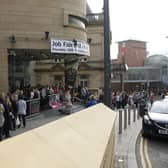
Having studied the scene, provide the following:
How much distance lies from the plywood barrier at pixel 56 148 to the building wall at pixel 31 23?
16790 millimetres

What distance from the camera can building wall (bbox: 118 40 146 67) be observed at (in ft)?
261

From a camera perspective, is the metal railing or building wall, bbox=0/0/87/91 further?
building wall, bbox=0/0/87/91

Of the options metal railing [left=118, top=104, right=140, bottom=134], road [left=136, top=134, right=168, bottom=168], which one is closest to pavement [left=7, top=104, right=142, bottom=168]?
road [left=136, top=134, right=168, bottom=168]

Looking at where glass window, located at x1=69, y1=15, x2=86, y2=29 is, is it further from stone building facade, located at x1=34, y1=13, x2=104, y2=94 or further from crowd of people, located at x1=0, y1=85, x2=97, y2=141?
stone building facade, located at x1=34, y1=13, x2=104, y2=94

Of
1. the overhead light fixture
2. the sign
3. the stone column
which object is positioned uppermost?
the overhead light fixture

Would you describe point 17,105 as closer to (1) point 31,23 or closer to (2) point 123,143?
(2) point 123,143

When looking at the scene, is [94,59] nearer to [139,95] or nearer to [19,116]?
[139,95]

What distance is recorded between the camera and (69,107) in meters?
20.4

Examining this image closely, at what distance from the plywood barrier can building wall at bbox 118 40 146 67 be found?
74.0 m

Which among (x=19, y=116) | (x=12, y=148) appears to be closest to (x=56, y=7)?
(x=19, y=116)

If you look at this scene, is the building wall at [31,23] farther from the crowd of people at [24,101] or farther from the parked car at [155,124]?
the parked car at [155,124]

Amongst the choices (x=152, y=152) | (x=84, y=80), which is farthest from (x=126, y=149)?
(x=84, y=80)

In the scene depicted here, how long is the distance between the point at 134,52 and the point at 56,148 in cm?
7984

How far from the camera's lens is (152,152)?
10.3 metres
